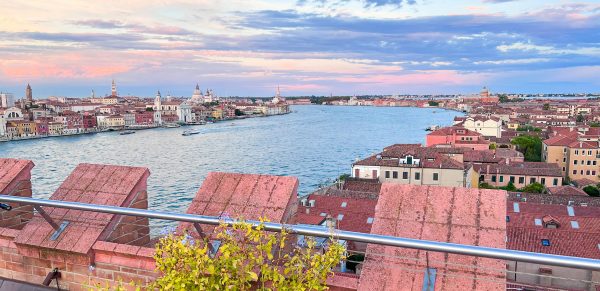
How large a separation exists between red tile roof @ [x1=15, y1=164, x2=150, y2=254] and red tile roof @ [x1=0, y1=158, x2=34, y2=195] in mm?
592

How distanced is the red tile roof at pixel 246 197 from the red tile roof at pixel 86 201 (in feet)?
2.15

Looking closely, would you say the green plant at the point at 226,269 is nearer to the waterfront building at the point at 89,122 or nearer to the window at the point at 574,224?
the window at the point at 574,224

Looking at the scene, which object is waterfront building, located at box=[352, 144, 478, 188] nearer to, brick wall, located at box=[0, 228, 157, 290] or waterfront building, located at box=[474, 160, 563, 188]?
waterfront building, located at box=[474, 160, 563, 188]

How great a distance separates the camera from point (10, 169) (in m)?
4.09

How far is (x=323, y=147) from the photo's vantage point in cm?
7412

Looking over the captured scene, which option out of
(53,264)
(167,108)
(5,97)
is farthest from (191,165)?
(5,97)

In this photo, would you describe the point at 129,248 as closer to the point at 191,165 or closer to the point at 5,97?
the point at 191,165

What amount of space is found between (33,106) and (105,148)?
9437 centimetres

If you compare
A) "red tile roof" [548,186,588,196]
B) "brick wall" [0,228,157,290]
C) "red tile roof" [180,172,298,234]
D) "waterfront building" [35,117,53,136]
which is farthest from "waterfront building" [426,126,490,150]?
"waterfront building" [35,117,53,136]

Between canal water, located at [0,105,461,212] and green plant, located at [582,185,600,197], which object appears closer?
green plant, located at [582,185,600,197]

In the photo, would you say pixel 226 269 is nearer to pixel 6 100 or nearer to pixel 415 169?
pixel 415 169

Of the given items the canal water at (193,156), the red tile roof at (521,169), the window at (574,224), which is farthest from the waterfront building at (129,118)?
the window at (574,224)

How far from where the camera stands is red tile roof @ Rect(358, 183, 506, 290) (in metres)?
2.41

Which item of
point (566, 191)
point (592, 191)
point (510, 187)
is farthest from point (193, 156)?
point (592, 191)
